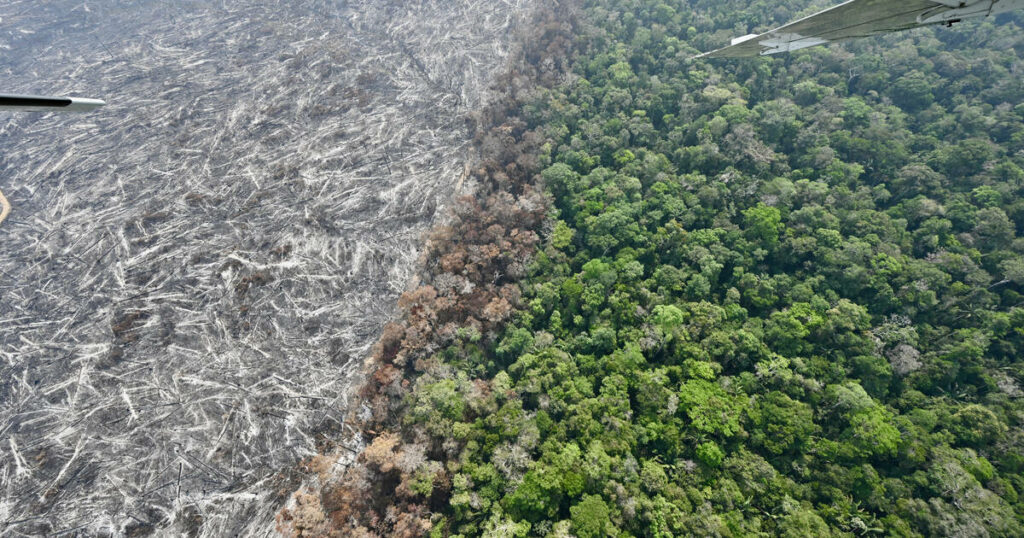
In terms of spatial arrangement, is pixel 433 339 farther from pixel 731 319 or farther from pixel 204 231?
pixel 204 231

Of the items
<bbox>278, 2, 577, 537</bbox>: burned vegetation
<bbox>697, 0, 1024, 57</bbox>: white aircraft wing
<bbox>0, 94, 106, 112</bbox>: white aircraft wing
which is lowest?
<bbox>278, 2, 577, 537</bbox>: burned vegetation

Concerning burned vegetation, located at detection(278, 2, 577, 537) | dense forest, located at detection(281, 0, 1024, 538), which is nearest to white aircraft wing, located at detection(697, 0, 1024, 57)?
dense forest, located at detection(281, 0, 1024, 538)

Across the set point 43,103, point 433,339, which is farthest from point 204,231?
point 43,103

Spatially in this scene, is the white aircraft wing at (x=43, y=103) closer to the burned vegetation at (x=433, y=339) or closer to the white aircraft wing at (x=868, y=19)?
the white aircraft wing at (x=868, y=19)

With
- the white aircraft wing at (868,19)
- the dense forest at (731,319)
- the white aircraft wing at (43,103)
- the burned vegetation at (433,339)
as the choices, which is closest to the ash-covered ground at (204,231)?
the burned vegetation at (433,339)

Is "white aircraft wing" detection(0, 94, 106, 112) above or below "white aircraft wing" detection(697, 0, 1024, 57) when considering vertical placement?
below

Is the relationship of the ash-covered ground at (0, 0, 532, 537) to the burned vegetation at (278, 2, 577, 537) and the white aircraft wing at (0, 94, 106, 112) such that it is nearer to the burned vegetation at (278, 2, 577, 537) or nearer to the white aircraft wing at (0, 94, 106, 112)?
the burned vegetation at (278, 2, 577, 537)
